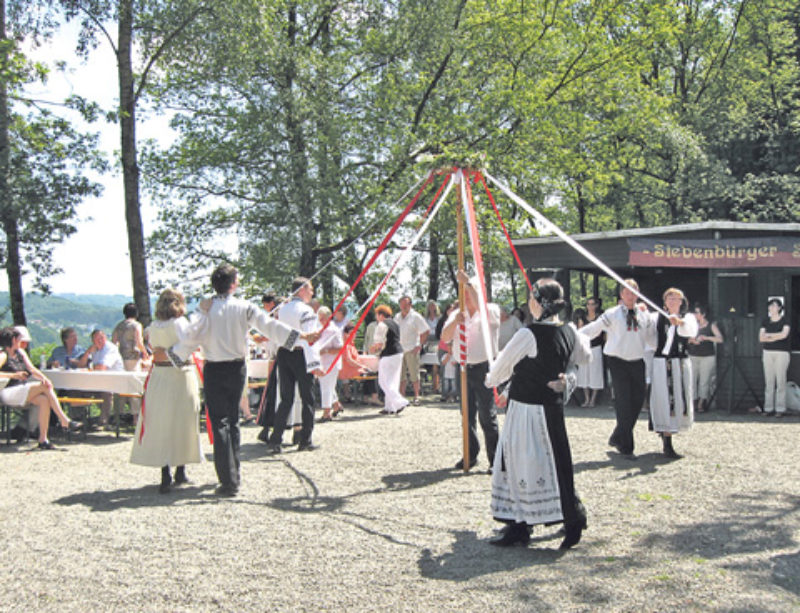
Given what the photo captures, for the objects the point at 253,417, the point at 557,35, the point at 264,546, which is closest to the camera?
the point at 264,546

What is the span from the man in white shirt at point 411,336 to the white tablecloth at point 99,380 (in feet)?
17.2

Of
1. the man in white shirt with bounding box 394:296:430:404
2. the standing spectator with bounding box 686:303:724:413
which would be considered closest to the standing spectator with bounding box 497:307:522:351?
the man in white shirt with bounding box 394:296:430:404

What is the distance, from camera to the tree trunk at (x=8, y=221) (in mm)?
12609

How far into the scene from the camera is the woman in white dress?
6.88m

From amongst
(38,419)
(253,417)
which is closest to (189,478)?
(38,419)

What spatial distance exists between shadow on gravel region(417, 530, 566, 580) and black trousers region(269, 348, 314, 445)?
3848 millimetres

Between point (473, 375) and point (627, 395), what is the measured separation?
2.09m

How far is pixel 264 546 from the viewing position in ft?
17.1

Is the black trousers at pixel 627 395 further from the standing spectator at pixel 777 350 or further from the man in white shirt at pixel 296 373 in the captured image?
the standing spectator at pixel 777 350

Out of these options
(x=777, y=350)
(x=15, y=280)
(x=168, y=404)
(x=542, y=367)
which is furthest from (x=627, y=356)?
(x=15, y=280)

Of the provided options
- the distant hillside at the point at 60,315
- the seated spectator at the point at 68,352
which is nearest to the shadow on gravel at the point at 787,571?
the distant hillside at the point at 60,315

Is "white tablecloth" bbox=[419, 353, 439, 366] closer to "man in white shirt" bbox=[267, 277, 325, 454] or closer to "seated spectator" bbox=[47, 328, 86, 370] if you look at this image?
"seated spectator" bbox=[47, 328, 86, 370]

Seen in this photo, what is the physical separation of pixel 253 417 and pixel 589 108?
623 inches

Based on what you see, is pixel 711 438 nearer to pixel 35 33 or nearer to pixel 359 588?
pixel 359 588
